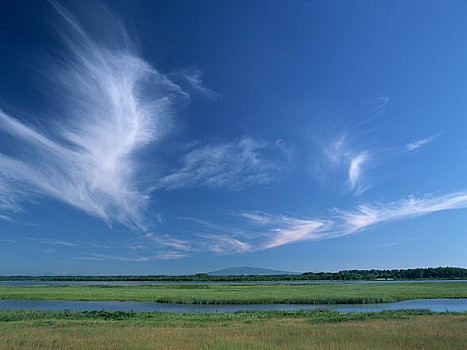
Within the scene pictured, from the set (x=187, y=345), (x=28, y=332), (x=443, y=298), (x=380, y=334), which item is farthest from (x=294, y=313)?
(x=443, y=298)

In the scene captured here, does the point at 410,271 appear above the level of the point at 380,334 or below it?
above

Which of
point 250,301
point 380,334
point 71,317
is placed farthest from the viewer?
point 250,301

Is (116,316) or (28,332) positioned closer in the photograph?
(28,332)

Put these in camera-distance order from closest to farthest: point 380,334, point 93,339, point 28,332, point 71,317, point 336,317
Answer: point 93,339 → point 380,334 → point 28,332 → point 336,317 → point 71,317

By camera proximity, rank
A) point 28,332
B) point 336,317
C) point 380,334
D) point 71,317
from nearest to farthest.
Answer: point 380,334
point 28,332
point 336,317
point 71,317

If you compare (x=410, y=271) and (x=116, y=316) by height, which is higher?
(x=410, y=271)

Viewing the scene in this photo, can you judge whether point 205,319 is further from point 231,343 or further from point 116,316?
point 231,343

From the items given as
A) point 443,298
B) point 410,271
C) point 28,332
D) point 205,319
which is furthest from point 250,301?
point 410,271

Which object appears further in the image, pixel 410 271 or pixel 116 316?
pixel 410 271

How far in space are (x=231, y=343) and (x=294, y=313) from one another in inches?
647

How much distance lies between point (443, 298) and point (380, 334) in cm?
4211

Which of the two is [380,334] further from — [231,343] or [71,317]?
[71,317]

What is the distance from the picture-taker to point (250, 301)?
1800 inches

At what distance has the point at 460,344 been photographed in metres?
13.8
